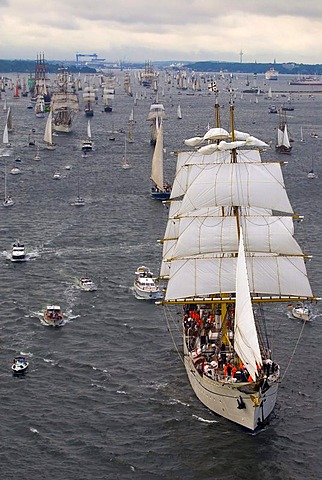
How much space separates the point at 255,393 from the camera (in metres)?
52.8

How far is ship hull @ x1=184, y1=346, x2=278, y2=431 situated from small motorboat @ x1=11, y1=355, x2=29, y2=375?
14001mm

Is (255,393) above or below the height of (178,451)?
above

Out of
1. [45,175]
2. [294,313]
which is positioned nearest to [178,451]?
[294,313]

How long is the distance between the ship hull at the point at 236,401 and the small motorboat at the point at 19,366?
14.0m

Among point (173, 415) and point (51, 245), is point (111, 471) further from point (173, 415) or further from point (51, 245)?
point (51, 245)

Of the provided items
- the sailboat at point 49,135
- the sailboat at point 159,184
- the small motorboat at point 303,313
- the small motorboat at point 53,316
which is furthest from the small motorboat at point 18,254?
the sailboat at point 49,135

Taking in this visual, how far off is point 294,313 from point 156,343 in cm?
1416

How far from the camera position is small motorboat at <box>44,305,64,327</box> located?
7350 centimetres

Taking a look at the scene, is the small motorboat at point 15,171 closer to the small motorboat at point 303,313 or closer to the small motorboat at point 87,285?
the small motorboat at point 87,285

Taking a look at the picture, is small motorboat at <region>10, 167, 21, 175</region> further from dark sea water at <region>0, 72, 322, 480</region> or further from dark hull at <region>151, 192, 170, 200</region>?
dark sea water at <region>0, 72, 322, 480</region>

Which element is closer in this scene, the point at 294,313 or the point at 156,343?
the point at 156,343

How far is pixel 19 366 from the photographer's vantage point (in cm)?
6353

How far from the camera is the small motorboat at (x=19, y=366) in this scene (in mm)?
63375

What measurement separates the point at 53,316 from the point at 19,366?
10.6m
